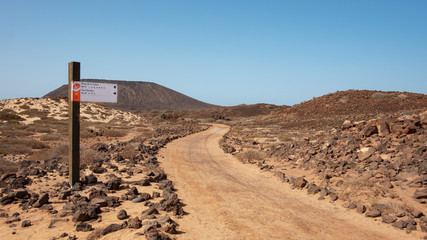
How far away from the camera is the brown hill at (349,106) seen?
33.7 meters

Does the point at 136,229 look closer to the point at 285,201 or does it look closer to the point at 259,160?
the point at 285,201

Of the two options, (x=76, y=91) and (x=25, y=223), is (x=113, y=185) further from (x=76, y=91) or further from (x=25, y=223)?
(x=76, y=91)

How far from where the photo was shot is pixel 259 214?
5930 mm

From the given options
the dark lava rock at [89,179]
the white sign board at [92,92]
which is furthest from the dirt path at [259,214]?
the white sign board at [92,92]

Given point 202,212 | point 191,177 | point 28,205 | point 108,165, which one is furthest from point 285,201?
point 108,165

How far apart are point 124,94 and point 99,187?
13389 centimetres

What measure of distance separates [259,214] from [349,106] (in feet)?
121

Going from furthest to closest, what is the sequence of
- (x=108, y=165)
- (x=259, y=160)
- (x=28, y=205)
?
(x=259, y=160)
(x=108, y=165)
(x=28, y=205)

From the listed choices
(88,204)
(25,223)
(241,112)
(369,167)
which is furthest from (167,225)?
(241,112)

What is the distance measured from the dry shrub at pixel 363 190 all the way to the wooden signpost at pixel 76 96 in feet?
20.3

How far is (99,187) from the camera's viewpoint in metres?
7.26

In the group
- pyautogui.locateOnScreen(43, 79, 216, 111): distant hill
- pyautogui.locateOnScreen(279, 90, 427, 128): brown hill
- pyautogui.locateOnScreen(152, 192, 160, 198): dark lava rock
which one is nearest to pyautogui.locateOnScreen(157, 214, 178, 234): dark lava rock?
pyautogui.locateOnScreen(152, 192, 160, 198): dark lava rock

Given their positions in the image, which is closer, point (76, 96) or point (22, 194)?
point (22, 194)

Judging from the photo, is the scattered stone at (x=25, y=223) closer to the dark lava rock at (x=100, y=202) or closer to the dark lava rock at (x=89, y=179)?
the dark lava rock at (x=100, y=202)
